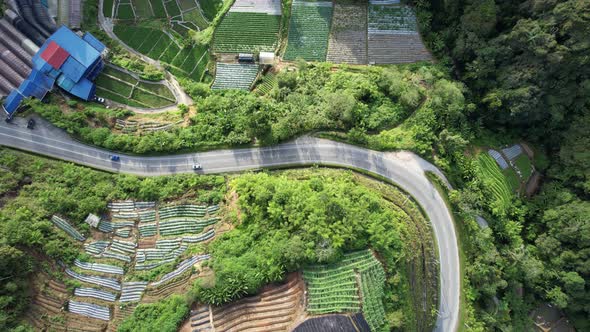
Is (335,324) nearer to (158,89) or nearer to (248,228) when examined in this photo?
(248,228)

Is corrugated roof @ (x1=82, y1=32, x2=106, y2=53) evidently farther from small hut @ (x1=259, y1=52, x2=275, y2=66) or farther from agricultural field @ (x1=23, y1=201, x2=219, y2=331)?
agricultural field @ (x1=23, y1=201, x2=219, y2=331)

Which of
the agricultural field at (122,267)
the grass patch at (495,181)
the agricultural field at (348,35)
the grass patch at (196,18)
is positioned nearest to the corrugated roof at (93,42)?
the grass patch at (196,18)

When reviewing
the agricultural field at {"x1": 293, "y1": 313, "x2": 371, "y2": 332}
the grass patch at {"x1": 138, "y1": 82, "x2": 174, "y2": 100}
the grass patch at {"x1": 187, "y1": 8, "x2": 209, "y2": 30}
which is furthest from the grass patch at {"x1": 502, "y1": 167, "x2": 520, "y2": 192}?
the grass patch at {"x1": 187, "y1": 8, "x2": 209, "y2": 30}

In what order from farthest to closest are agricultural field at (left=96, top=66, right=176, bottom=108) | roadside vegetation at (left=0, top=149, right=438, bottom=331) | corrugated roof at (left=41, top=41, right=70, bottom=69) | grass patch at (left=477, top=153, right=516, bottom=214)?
1. agricultural field at (left=96, top=66, right=176, bottom=108)
2. corrugated roof at (left=41, top=41, right=70, bottom=69)
3. grass patch at (left=477, top=153, right=516, bottom=214)
4. roadside vegetation at (left=0, top=149, right=438, bottom=331)

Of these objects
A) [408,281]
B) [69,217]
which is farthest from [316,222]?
[69,217]

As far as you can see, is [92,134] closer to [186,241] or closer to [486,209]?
[186,241]

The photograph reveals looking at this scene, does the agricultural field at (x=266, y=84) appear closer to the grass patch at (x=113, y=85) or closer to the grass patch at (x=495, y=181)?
the grass patch at (x=113, y=85)
